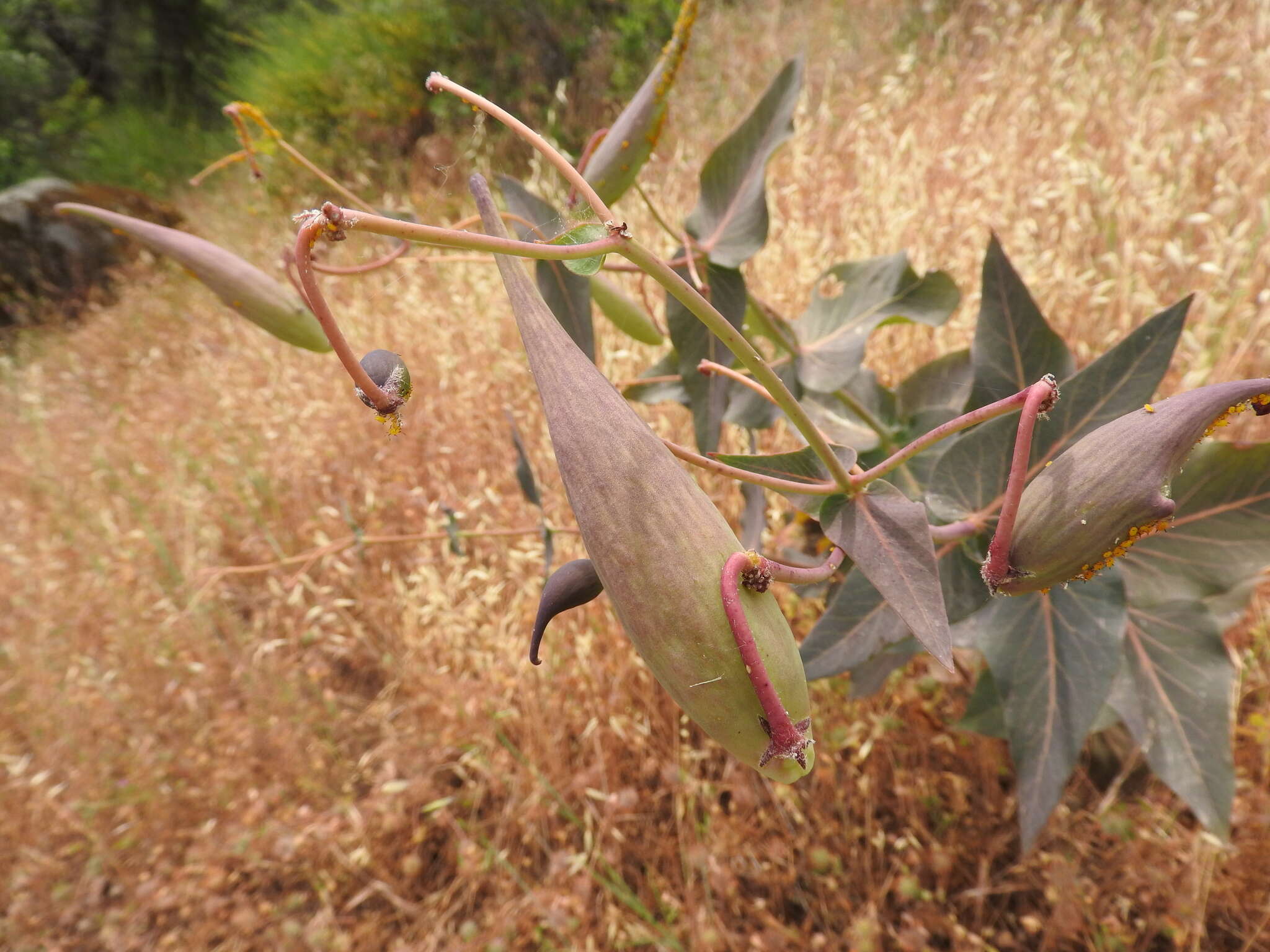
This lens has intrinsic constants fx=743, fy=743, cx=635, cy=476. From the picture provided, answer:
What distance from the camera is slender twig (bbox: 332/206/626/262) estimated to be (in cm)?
33

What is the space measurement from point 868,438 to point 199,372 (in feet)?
12.0

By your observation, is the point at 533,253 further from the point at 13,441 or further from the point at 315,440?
the point at 13,441

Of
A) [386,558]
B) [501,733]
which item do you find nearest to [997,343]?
[501,733]

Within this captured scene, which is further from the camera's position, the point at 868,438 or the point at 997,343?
the point at 868,438

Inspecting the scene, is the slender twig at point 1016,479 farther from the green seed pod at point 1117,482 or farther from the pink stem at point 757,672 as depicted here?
the pink stem at point 757,672

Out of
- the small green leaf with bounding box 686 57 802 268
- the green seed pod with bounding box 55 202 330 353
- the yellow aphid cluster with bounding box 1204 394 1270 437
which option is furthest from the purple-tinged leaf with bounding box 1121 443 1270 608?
the green seed pod with bounding box 55 202 330 353

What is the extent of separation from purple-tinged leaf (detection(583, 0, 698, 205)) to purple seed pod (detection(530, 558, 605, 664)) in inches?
15.4

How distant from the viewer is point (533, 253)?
37 cm

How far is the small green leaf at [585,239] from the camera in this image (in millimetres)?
391

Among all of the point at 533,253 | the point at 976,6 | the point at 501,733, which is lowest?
the point at 501,733

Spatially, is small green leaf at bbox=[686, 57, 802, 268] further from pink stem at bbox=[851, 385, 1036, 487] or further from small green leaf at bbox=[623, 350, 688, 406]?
pink stem at bbox=[851, 385, 1036, 487]

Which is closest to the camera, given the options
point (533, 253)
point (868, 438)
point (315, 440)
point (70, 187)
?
point (533, 253)

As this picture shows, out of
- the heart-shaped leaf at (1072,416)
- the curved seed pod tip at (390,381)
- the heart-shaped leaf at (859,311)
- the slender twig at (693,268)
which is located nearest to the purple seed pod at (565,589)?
the curved seed pod tip at (390,381)

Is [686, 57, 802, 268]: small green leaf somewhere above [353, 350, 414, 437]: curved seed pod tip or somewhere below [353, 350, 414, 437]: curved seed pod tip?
above
